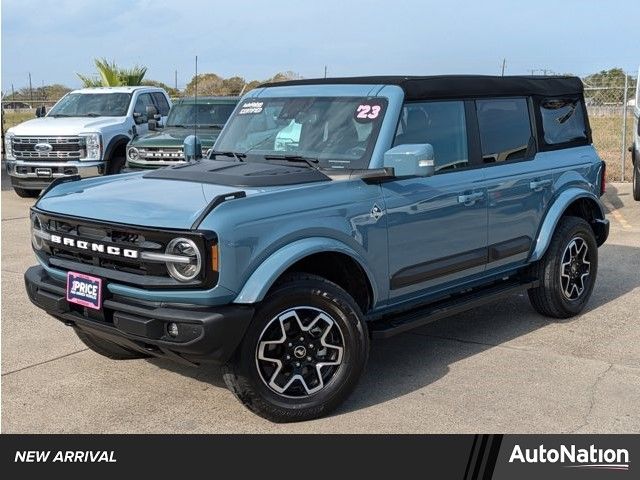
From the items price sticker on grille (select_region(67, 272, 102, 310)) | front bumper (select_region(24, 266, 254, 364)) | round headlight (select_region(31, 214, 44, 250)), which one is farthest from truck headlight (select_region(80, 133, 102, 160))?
front bumper (select_region(24, 266, 254, 364))

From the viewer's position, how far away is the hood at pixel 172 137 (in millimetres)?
11695

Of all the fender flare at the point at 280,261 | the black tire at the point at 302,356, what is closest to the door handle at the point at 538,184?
the fender flare at the point at 280,261

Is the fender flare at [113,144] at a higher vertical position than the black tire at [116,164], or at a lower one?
higher

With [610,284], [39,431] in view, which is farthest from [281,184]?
[610,284]

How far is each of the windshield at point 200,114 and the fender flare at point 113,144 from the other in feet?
3.19

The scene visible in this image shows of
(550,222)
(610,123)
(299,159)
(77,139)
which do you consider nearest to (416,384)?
(299,159)

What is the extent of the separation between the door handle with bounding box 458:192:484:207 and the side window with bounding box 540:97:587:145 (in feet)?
3.82

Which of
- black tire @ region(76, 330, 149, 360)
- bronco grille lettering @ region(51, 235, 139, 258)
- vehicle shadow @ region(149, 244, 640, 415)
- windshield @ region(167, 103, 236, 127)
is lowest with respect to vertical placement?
vehicle shadow @ region(149, 244, 640, 415)

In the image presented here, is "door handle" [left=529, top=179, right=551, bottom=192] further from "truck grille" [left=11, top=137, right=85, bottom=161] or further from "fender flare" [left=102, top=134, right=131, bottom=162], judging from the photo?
"truck grille" [left=11, top=137, right=85, bottom=161]

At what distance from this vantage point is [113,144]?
13.2 metres

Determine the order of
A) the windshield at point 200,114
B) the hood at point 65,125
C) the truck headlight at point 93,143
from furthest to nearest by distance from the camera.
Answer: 1. the hood at point 65,125
2. the truck headlight at point 93,143
3. the windshield at point 200,114

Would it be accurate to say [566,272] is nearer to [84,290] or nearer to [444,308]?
[444,308]

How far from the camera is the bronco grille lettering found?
4.04 meters

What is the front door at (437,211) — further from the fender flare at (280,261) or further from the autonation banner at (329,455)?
the autonation banner at (329,455)
